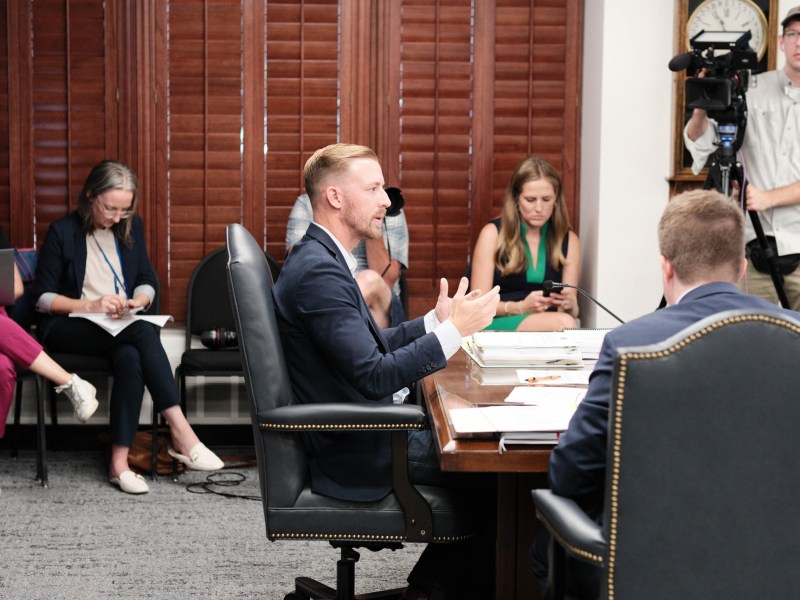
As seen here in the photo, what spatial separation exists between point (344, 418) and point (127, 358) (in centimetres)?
241

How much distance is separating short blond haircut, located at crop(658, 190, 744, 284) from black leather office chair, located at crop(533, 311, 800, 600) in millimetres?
264

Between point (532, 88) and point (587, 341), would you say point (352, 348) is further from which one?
point (532, 88)

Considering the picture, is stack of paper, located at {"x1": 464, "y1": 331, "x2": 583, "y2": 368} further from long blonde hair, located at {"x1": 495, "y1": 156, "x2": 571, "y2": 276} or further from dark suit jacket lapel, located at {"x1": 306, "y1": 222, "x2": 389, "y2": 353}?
long blonde hair, located at {"x1": 495, "y1": 156, "x2": 571, "y2": 276}

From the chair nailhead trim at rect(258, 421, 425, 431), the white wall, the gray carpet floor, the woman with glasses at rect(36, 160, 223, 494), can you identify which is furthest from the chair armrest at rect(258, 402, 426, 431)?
the white wall

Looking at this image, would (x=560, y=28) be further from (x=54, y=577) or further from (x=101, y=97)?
(x=54, y=577)

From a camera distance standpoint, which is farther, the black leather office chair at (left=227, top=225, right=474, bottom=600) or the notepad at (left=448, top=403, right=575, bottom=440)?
the black leather office chair at (left=227, top=225, right=474, bottom=600)

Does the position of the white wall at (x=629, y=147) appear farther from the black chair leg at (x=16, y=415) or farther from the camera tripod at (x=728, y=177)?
the black chair leg at (x=16, y=415)

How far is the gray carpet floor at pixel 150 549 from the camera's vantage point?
2.96m

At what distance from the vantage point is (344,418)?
2121 mm

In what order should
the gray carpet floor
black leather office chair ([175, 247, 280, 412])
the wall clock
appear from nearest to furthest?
the gray carpet floor, the wall clock, black leather office chair ([175, 247, 280, 412])

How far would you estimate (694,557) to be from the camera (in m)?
1.50

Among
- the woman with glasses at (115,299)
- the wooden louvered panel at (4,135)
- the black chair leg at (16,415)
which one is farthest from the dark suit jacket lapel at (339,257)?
the wooden louvered panel at (4,135)

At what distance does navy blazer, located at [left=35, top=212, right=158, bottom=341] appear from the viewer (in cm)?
447

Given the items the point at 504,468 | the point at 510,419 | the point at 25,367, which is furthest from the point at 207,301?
the point at 504,468
